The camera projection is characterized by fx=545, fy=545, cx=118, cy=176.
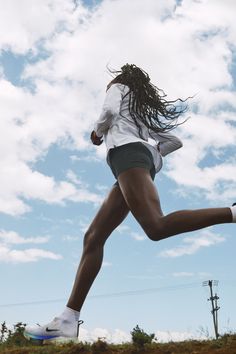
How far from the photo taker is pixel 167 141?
548 centimetres

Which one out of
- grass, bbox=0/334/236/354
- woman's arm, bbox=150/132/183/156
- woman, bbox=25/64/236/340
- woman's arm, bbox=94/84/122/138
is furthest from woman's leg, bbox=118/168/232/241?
grass, bbox=0/334/236/354

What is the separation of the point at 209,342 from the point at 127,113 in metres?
2.29

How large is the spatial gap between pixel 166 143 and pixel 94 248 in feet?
4.15

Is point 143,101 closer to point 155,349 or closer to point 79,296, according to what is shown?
point 79,296

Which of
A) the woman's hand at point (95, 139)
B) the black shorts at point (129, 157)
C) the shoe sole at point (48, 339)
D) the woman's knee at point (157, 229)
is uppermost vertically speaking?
the woman's hand at point (95, 139)

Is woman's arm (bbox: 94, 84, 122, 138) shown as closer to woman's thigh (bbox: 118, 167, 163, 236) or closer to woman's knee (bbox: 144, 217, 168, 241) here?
woman's thigh (bbox: 118, 167, 163, 236)

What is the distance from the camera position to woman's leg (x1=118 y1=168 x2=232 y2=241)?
438cm

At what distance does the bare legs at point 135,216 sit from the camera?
441cm

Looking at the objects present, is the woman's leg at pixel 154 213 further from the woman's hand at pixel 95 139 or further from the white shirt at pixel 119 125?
the woman's hand at pixel 95 139

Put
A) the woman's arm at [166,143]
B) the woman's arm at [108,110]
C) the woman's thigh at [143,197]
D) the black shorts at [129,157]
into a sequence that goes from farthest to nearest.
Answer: the woman's arm at [166,143] → the woman's arm at [108,110] → the black shorts at [129,157] → the woman's thigh at [143,197]

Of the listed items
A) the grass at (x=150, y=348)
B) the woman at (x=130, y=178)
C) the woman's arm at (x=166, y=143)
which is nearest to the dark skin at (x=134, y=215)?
the woman at (x=130, y=178)

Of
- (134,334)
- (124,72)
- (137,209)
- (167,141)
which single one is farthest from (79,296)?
(124,72)

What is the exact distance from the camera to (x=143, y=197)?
14.9ft

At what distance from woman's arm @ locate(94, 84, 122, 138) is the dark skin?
19cm
